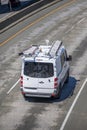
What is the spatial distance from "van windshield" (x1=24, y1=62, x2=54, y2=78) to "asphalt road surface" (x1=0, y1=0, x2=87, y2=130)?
146cm

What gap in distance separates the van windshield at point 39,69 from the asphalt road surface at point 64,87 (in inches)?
57.4

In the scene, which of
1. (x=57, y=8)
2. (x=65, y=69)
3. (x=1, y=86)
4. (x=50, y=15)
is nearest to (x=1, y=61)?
(x=1, y=86)

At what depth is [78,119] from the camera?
70.9ft

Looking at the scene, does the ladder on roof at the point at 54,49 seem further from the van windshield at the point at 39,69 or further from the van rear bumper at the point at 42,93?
the van rear bumper at the point at 42,93

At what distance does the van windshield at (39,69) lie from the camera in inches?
912

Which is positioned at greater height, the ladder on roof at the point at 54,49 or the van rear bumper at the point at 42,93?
the ladder on roof at the point at 54,49

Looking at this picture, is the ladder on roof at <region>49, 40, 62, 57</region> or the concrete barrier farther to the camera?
the concrete barrier

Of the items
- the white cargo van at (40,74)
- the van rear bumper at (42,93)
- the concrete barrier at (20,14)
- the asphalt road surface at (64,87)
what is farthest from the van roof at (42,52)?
the concrete barrier at (20,14)

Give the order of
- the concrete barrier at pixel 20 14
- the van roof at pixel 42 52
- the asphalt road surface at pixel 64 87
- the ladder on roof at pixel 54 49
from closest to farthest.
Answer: the asphalt road surface at pixel 64 87, the van roof at pixel 42 52, the ladder on roof at pixel 54 49, the concrete barrier at pixel 20 14

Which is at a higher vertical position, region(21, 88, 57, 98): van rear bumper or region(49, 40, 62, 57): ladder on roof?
region(49, 40, 62, 57): ladder on roof

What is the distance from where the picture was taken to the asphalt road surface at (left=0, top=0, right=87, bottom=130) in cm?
2155

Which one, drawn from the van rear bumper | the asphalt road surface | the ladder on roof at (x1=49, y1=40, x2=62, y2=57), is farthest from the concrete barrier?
A: the van rear bumper

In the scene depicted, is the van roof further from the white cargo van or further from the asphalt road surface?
the asphalt road surface

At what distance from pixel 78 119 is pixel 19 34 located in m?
17.6
